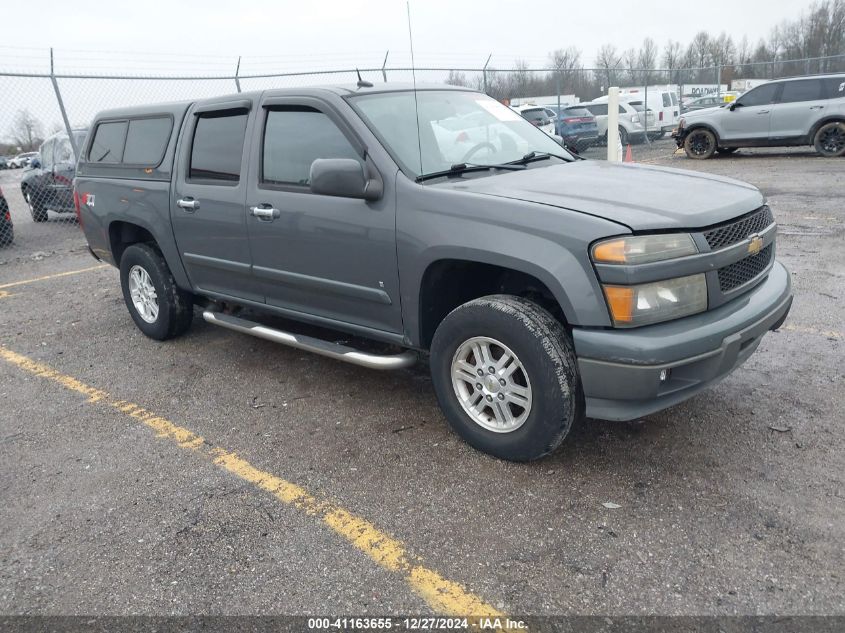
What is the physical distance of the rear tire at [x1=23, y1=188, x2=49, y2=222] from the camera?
1264 cm

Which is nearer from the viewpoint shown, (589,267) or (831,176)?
(589,267)

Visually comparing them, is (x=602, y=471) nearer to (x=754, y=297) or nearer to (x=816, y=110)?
(x=754, y=297)

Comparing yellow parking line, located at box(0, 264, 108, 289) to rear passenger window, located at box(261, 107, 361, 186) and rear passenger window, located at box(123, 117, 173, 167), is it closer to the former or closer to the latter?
rear passenger window, located at box(123, 117, 173, 167)

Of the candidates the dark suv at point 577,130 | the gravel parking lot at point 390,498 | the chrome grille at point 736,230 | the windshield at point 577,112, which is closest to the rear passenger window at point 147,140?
the gravel parking lot at point 390,498

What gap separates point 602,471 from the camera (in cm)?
325

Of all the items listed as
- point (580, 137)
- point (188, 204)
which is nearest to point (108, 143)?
point (188, 204)

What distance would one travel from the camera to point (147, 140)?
518 cm

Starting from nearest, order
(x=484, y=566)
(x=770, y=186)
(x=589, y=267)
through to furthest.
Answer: (x=484, y=566)
(x=589, y=267)
(x=770, y=186)

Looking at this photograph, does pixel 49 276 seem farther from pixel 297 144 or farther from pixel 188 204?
pixel 297 144

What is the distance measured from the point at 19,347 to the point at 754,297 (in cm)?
559

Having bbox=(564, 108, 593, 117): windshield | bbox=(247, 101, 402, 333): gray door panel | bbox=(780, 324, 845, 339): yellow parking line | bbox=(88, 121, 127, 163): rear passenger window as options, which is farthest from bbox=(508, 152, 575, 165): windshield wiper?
bbox=(564, 108, 593, 117): windshield

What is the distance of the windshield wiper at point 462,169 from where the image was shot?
360 centimetres

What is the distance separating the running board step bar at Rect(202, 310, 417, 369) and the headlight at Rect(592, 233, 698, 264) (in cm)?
130

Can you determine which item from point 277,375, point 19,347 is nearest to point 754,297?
point 277,375
